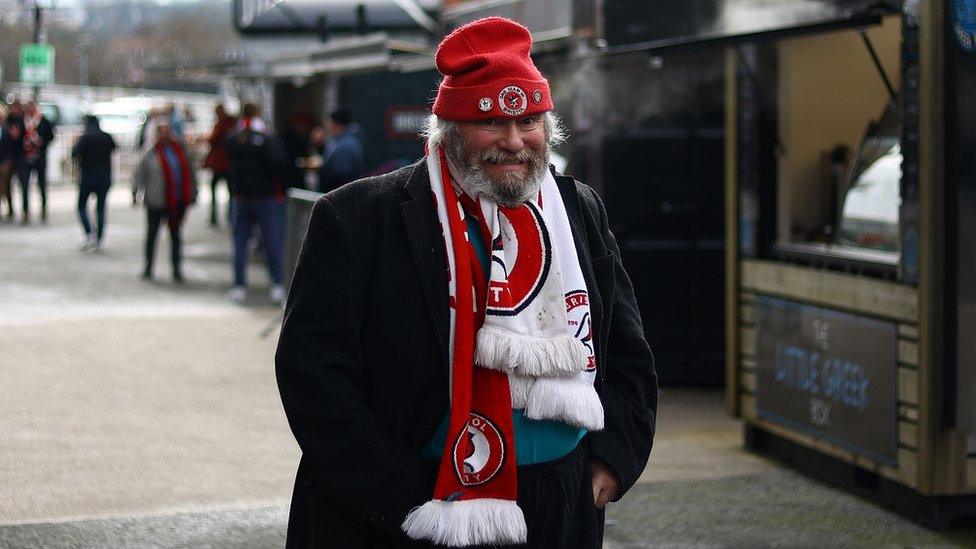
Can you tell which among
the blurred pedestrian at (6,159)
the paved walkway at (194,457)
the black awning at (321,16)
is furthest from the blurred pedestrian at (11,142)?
the paved walkway at (194,457)

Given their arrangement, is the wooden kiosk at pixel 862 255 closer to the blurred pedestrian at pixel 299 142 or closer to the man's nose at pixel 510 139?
the man's nose at pixel 510 139

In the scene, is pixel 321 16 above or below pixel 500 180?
above

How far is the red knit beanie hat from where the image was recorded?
301 cm

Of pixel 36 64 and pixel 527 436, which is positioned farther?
pixel 36 64

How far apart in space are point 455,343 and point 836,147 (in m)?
4.76

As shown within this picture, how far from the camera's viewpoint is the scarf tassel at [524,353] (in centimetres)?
295

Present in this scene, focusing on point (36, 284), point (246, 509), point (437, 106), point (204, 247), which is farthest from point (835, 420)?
point (204, 247)

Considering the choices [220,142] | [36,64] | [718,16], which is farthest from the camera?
[36,64]

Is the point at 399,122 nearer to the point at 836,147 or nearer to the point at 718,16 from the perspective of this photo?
the point at 718,16

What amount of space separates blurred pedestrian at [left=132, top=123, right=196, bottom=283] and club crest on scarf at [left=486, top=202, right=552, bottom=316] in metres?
12.6

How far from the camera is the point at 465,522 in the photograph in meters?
2.93

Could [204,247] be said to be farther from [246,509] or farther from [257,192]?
[246,509]

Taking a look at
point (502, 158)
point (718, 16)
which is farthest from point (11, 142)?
point (502, 158)

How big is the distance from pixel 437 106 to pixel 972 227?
3361mm
